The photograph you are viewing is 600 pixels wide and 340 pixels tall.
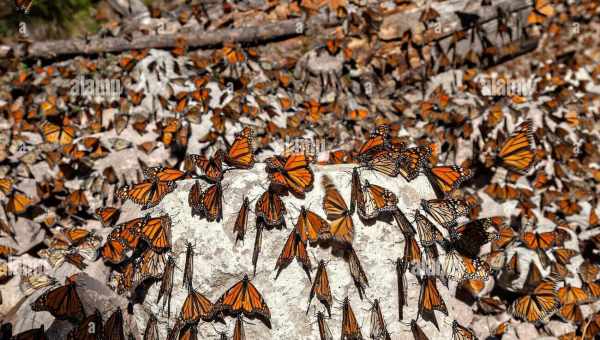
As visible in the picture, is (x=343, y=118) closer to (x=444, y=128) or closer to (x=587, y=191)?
(x=444, y=128)

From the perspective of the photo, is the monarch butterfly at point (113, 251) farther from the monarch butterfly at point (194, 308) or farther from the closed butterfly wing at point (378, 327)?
the closed butterfly wing at point (378, 327)

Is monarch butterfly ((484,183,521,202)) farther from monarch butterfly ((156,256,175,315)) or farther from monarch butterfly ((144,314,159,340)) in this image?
monarch butterfly ((144,314,159,340))

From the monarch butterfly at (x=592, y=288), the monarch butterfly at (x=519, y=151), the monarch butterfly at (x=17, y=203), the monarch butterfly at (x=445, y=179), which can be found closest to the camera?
the monarch butterfly at (x=445, y=179)

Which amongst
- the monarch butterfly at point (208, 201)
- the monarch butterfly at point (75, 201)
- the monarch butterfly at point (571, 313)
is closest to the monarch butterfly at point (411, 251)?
the monarch butterfly at point (208, 201)

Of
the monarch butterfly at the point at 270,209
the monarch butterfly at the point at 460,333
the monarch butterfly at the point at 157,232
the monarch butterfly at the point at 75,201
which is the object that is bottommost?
the monarch butterfly at the point at 460,333

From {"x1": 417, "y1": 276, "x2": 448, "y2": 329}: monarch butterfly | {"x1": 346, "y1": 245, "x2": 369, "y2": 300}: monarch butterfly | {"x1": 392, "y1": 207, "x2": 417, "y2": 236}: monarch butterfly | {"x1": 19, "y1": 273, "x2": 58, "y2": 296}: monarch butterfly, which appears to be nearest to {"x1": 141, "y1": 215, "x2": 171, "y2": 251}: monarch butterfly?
{"x1": 19, "y1": 273, "x2": 58, "y2": 296}: monarch butterfly

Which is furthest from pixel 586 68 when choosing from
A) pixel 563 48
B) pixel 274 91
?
pixel 274 91
